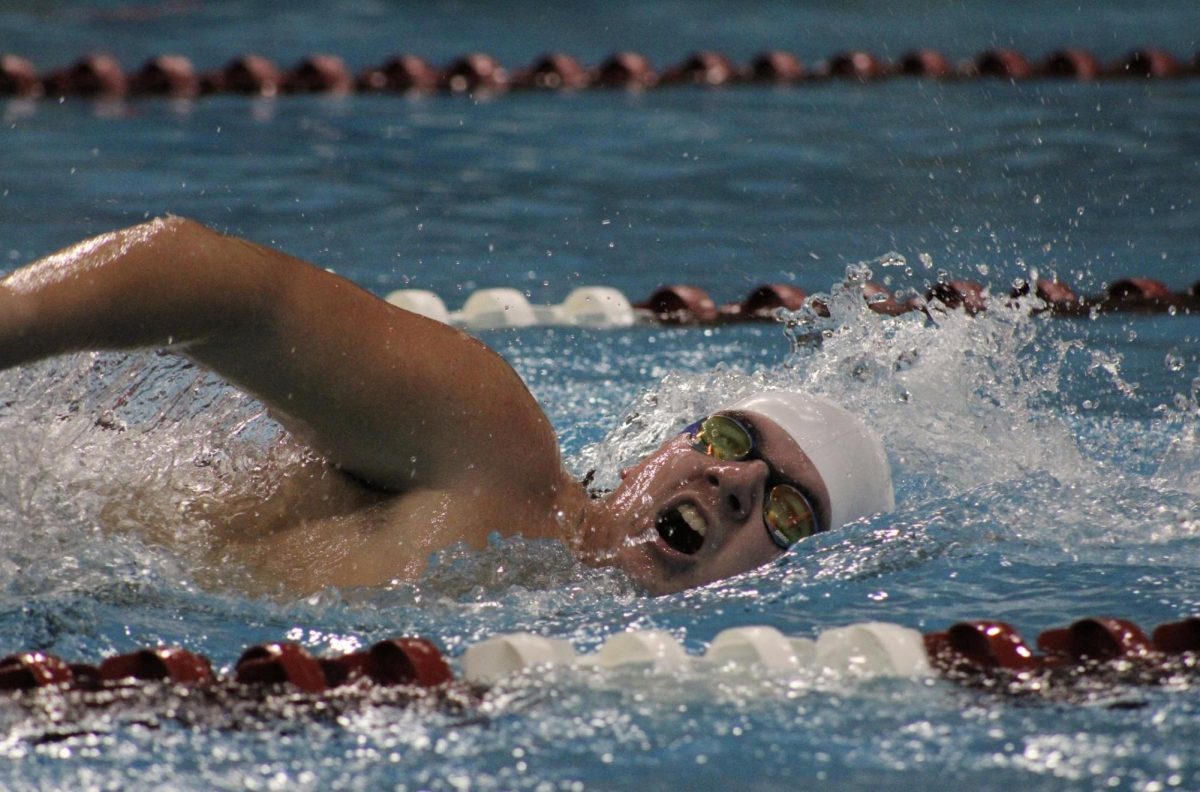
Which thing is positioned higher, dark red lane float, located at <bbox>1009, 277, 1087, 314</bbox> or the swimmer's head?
dark red lane float, located at <bbox>1009, 277, 1087, 314</bbox>

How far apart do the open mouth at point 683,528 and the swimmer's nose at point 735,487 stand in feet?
0.12

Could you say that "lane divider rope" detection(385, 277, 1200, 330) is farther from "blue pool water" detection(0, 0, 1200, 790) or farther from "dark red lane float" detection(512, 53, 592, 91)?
"dark red lane float" detection(512, 53, 592, 91)

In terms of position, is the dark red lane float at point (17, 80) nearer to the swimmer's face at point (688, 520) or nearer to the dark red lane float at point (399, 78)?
the dark red lane float at point (399, 78)

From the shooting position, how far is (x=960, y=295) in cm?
414

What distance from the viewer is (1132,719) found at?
1895mm

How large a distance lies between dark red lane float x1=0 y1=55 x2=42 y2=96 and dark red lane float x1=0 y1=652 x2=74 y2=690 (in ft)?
17.8

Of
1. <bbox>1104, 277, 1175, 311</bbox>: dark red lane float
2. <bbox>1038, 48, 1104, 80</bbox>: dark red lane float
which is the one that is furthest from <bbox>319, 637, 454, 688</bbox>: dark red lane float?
<bbox>1038, 48, 1104, 80</bbox>: dark red lane float

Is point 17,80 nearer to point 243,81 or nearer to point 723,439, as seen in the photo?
point 243,81

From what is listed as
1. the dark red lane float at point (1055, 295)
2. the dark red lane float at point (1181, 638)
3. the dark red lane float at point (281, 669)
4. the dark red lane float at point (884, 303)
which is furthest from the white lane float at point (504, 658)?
the dark red lane float at point (1055, 295)

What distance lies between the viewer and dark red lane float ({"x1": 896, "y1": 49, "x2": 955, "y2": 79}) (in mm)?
7219

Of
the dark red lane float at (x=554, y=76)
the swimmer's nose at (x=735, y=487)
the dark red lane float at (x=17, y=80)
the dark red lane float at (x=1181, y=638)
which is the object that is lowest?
the dark red lane float at (x=1181, y=638)

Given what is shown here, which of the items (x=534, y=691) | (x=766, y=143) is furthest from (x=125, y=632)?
(x=766, y=143)

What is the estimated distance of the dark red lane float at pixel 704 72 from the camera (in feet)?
23.8

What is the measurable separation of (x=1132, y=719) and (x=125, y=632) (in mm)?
1278
